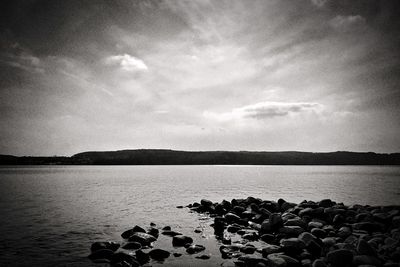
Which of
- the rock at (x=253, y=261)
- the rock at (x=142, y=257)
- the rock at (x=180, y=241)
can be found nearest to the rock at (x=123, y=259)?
the rock at (x=142, y=257)

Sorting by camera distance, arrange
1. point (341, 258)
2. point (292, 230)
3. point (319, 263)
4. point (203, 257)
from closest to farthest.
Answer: point (319, 263) < point (341, 258) < point (203, 257) < point (292, 230)

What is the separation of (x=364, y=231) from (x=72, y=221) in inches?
788

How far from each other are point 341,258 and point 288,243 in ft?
7.95

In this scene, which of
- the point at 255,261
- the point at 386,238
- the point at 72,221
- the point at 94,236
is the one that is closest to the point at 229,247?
the point at 255,261

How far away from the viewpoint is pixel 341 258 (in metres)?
9.81

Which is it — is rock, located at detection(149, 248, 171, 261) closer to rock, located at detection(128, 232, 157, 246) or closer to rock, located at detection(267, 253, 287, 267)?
rock, located at detection(128, 232, 157, 246)

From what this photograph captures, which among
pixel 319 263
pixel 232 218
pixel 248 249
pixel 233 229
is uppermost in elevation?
pixel 319 263

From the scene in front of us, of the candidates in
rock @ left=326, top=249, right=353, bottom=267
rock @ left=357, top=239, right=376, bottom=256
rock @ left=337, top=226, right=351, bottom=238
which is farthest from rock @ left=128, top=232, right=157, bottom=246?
rock @ left=337, top=226, right=351, bottom=238

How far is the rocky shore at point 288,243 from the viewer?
10203 mm

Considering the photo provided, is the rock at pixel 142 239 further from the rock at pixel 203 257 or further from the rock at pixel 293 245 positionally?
the rock at pixel 293 245

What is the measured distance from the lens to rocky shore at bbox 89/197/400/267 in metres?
10.2

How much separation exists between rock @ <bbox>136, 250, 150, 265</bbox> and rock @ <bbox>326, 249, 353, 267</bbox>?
7588 millimetres

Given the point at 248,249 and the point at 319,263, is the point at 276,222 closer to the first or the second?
the point at 248,249

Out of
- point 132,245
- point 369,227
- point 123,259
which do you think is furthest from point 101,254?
point 369,227
